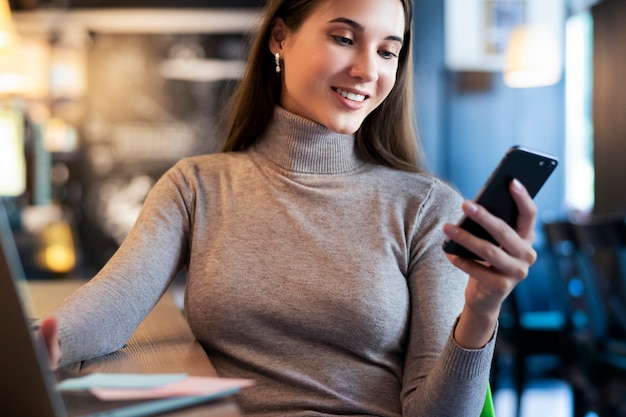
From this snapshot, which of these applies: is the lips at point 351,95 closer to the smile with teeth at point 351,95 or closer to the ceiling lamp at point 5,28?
the smile with teeth at point 351,95

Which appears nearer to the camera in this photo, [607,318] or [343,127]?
[343,127]

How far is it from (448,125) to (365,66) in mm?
4894

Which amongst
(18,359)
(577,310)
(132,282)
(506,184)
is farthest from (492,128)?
(18,359)

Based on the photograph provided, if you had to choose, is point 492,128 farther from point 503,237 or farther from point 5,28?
point 503,237

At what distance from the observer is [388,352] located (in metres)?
1.30

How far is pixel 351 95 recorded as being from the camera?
1366mm

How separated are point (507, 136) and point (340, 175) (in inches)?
192

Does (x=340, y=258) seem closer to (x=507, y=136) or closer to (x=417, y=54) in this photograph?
(x=417, y=54)

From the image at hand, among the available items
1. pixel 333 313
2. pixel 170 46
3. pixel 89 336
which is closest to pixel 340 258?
pixel 333 313

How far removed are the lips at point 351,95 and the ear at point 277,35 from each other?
22cm

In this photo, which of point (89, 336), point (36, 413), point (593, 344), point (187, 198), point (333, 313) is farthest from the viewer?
point (593, 344)

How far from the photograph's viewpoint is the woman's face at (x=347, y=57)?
4.43 ft

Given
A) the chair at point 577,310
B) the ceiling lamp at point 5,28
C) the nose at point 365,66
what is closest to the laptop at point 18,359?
the nose at point 365,66

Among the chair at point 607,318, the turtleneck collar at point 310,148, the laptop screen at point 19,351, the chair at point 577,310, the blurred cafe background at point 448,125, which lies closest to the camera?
the laptop screen at point 19,351
